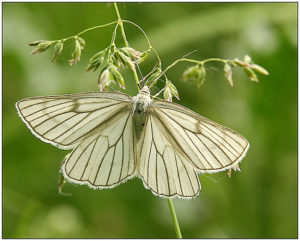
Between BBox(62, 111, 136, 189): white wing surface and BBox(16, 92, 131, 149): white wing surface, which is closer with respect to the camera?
BBox(16, 92, 131, 149): white wing surface

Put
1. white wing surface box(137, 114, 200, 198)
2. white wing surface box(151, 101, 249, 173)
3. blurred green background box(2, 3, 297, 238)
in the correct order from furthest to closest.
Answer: blurred green background box(2, 3, 297, 238) < white wing surface box(137, 114, 200, 198) < white wing surface box(151, 101, 249, 173)

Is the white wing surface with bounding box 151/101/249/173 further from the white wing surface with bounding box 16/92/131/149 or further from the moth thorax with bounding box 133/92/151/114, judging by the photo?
the white wing surface with bounding box 16/92/131/149

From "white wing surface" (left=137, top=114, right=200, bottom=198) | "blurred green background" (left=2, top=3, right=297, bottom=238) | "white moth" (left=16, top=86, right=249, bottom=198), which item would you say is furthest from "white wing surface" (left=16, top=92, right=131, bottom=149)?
"blurred green background" (left=2, top=3, right=297, bottom=238)

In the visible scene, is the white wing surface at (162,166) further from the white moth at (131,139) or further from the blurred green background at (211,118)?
the blurred green background at (211,118)

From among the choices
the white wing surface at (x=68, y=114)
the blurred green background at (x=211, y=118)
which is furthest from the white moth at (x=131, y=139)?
the blurred green background at (x=211, y=118)

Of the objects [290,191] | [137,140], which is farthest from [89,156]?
[290,191]

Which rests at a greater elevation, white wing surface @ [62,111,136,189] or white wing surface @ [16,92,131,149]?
white wing surface @ [16,92,131,149]

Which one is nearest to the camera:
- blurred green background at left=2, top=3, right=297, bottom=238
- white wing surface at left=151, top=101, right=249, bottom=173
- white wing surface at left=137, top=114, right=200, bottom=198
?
white wing surface at left=151, top=101, right=249, bottom=173

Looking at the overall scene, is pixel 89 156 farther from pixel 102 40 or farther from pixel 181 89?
pixel 102 40

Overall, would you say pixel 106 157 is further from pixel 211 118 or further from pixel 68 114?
pixel 211 118
